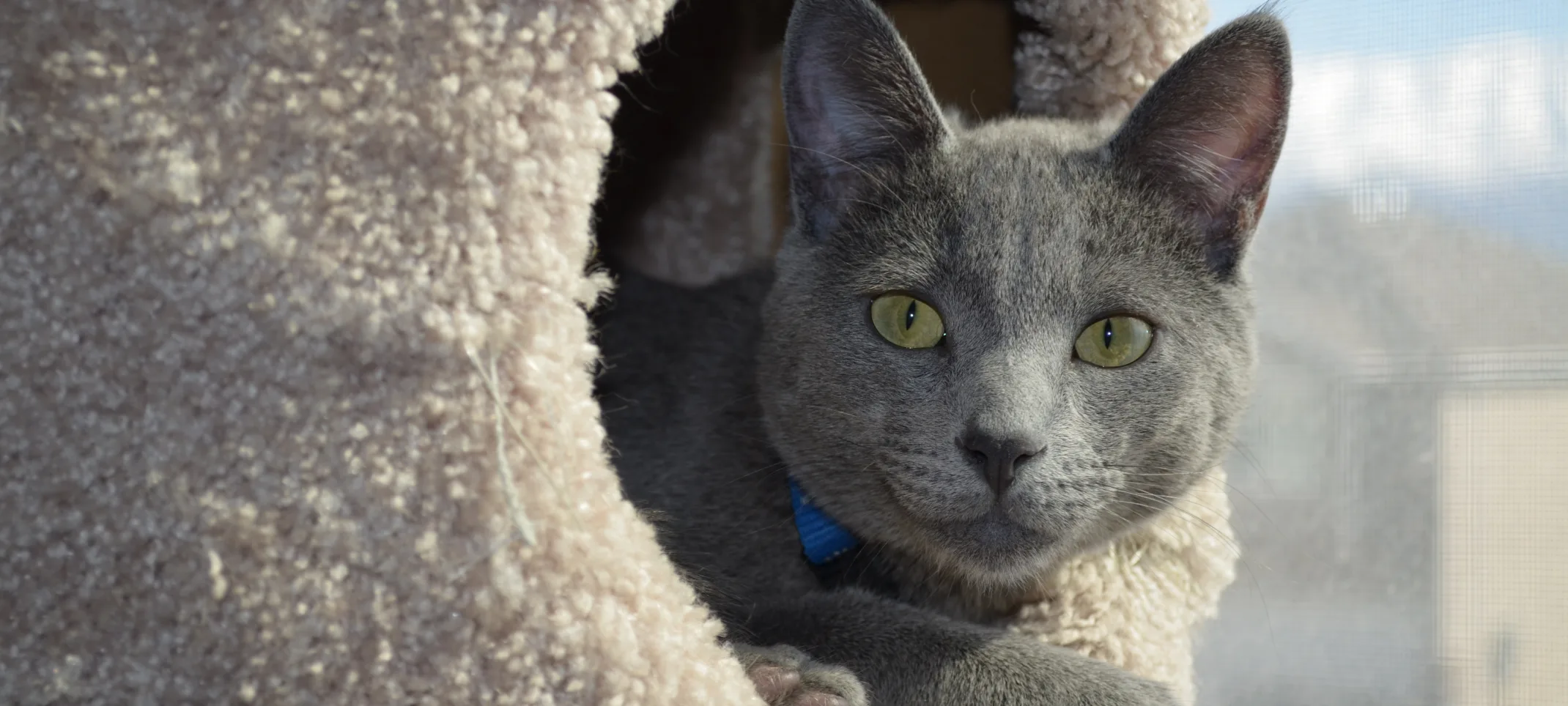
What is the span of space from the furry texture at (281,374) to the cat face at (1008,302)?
1.09 ft

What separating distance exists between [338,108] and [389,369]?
18 cm

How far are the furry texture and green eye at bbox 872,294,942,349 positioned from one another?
1.22 ft

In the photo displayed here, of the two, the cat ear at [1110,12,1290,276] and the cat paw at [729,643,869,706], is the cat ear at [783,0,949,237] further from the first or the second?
the cat paw at [729,643,869,706]

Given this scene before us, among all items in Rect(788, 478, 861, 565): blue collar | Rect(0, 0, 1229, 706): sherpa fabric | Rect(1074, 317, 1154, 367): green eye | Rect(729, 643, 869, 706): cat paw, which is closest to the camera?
Rect(0, 0, 1229, 706): sherpa fabric

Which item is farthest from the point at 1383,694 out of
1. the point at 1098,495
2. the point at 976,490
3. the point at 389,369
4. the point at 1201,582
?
the point at 389,369

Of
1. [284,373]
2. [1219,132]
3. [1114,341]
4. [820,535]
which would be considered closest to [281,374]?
[284,373]

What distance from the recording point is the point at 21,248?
749 millimetres

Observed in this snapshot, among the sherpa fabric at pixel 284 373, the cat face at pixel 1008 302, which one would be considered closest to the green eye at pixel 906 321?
the cat face at pixel 1008 302

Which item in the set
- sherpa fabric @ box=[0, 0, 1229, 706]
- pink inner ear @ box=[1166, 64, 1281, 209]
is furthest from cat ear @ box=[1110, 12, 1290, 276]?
sherpa fabric @ box=[0, 0, 1229, 706]

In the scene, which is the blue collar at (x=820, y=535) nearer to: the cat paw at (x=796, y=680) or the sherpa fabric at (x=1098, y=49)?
the cat paw at (x=796, y=680)

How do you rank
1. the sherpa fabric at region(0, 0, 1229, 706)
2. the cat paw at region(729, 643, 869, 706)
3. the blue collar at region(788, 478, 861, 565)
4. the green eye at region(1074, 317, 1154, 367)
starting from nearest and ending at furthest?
the sherpa fabric at region(0, 0, 1229, 706) < the cat paw at region(729, 643, 869, 706) < the green eye at region(1074, 317, 1154, 367) < the blue collar at region(788, 478, 861, 565)

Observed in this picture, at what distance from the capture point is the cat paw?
2.79 ft

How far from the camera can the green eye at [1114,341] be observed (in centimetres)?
100

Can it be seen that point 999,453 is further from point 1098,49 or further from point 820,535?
point 1098,49
